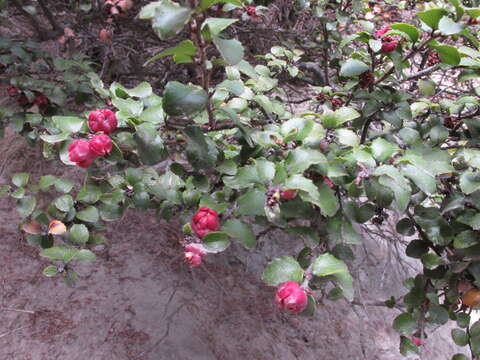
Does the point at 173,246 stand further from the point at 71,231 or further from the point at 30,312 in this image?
the point at 71,231

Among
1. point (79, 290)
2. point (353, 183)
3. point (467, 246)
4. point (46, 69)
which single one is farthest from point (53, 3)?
point (467, 246)

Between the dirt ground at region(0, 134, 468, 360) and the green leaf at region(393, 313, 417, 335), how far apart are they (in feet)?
2.54

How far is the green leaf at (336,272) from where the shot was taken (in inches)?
33.4

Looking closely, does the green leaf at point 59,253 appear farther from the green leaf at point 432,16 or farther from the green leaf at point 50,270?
the green leaf at point 432,16

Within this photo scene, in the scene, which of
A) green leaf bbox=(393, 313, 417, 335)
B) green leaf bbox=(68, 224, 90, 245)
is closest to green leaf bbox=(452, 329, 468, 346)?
green leaf bbox=(393, 313, 417, 335)

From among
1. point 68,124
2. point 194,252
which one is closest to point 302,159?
point 194,252

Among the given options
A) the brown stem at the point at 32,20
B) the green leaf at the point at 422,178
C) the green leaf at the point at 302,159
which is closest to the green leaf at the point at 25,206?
the green leaf at the point at 302,159

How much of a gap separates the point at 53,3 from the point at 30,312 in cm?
167

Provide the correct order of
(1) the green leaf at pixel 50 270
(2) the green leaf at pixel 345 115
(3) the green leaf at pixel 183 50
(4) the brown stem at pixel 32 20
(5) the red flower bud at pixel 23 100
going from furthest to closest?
(4) the brown stem at pixel 32 20 < (5) the red flower bud at pixel 23 100 < (1) the green leaf at pixel 50 270 < (2) the green leaf at pixel 345 115 < (3) the green leaf at pixel 183 50

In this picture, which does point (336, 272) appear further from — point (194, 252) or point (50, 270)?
point (50, 270)

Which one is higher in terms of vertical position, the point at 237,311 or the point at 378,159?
the point at 378,159

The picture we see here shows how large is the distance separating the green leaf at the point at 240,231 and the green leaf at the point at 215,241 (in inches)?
1.7

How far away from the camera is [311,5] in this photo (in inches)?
81.8

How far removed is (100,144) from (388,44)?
788mm
